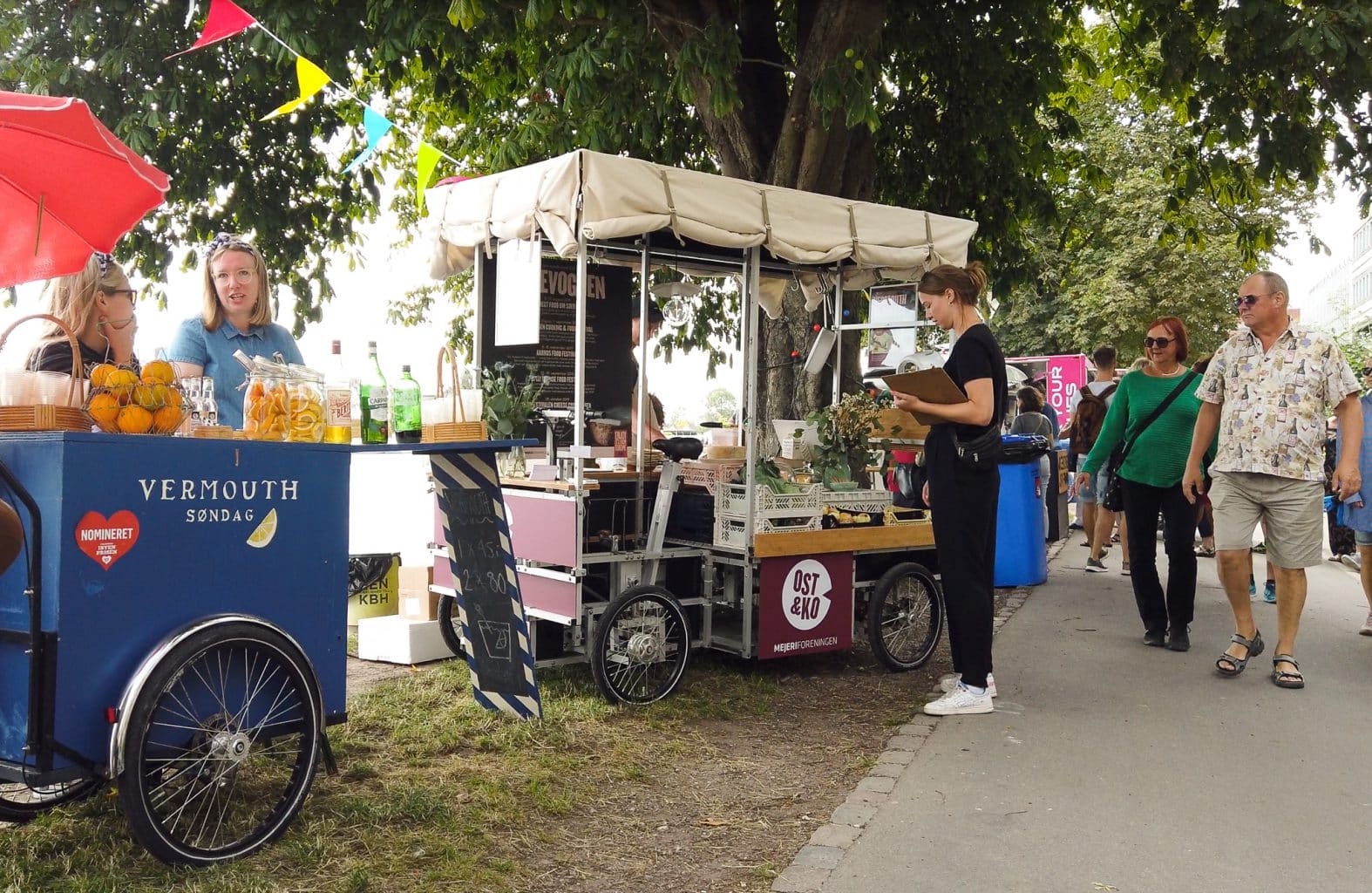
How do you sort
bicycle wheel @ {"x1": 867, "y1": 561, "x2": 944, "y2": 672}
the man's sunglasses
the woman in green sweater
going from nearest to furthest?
the man's sunglasses < bicycle wheel @ {"x1": 867, "y1": 561, "x2": 944, "y2": 672} < the woman in green sweater

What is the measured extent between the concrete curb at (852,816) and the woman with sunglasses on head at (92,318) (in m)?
2.91

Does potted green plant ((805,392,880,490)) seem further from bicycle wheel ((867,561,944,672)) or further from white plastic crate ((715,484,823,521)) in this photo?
bicycle wheel ((867,561,944,672))

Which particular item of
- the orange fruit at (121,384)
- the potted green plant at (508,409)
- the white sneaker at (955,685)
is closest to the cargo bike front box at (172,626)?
the orange fruit at (121,384)

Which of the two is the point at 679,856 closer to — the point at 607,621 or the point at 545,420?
the point at 607,621

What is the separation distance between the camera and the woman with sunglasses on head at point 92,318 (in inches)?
160

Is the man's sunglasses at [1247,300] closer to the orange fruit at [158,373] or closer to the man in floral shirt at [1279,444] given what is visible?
the man in floral shirt at [1279,444]

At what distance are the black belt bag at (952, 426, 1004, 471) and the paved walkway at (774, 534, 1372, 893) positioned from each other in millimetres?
1279

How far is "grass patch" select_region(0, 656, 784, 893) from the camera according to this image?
3607 millimetres

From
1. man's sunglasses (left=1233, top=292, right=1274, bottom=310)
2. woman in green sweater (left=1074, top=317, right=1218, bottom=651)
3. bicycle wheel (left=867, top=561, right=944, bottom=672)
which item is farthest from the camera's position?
woman in green sweater (left=1074, top=317, right=1218, bottom=651)

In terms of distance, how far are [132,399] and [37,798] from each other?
60.3 inches

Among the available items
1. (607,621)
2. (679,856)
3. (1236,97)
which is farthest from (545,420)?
(1236,97)

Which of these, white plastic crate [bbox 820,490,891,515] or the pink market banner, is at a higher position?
the pink market banner

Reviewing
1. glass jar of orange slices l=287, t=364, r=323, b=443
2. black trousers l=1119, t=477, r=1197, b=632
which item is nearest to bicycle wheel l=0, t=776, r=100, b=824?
glass jar of orange slices l=287, t=364, r=323, b=443

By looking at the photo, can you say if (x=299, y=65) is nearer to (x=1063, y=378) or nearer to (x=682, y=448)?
(x=682, y=448)
